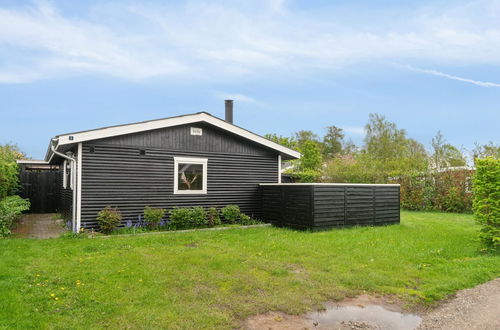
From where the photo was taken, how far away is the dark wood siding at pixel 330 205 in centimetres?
1056

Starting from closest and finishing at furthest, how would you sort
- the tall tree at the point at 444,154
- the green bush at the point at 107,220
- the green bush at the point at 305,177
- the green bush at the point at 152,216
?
the green bush at the point at 107,220 → the green bush at the point at 152,216 → the green bush at the point at 305,177 → the tall tree at the point at 444,154

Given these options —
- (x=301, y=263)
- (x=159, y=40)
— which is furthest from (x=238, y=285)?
(x=159, y=40)

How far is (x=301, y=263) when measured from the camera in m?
6.70

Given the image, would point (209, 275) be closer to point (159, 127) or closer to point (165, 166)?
point (165, 166)

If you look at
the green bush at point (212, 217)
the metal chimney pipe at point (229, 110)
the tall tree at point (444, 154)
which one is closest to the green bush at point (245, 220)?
the green bush at point (212, 217)

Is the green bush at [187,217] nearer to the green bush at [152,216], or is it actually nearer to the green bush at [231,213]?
the green bush at [152,216]

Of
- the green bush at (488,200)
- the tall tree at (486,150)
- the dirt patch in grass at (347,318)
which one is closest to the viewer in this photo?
the dirt patch in grass at (347,318)

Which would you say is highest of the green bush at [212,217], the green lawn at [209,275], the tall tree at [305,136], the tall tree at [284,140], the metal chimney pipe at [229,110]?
the tall tree at [305,136]

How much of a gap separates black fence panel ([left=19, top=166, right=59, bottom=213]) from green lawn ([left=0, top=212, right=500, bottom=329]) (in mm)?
8933

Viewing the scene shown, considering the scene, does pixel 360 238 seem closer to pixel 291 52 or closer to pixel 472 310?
pixel 472 310

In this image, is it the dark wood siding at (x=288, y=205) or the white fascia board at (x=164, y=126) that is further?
the dark wood siding at (x=288, y=205)

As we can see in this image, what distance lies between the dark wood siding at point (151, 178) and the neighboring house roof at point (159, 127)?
1.19 feet

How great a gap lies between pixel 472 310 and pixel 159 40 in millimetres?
12189

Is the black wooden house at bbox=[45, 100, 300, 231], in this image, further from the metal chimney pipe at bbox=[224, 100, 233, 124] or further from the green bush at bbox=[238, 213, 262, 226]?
the metal chimney pipe at bbox=[224, 100, 233, 124]
